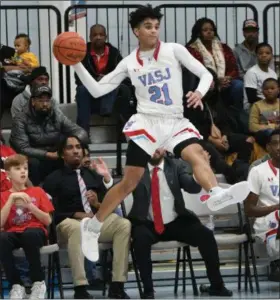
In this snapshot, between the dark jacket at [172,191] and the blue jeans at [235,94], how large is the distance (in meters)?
2.37

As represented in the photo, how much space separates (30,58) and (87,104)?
126 cm

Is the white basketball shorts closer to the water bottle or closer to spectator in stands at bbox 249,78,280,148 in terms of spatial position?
the water bottle

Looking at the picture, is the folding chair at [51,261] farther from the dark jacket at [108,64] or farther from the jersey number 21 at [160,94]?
the dark jacket at [108,64]

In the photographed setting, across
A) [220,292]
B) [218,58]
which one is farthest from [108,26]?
[220,292]

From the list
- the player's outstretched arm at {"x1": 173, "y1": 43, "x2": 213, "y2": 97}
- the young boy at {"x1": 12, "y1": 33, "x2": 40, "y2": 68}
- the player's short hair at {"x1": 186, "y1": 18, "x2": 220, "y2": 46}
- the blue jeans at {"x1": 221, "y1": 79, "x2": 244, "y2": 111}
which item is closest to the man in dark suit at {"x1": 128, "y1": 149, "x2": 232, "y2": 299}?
the player's outstretched arm at {"x1": 173, "y1": 43, "x2": 213, "y2": 97}

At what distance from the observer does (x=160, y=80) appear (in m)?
9.77

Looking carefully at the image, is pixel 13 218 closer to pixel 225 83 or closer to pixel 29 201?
pixel 29 201

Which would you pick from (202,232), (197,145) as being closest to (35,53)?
(202,232)

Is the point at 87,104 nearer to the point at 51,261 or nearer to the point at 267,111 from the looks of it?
the point at 267,111

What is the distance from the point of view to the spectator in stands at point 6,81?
516 inches

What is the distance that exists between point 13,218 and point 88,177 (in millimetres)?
976

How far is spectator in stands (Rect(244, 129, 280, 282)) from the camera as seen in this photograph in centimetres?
1147

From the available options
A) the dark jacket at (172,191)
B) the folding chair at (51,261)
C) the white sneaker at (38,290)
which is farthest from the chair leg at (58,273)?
the dark jacket at (172,191)

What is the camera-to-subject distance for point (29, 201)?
10492 millimetres
